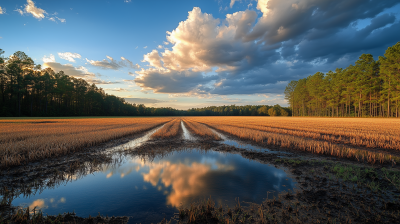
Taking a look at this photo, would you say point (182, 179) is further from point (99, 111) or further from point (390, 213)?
point (99, 111)

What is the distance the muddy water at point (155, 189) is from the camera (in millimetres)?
3812

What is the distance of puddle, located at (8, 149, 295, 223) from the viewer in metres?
3.81

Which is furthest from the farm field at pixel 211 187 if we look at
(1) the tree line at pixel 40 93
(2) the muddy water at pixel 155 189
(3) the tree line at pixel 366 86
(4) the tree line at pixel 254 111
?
(4) the tree line at pixel 254 111

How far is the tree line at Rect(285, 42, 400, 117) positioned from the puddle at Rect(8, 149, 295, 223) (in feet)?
190

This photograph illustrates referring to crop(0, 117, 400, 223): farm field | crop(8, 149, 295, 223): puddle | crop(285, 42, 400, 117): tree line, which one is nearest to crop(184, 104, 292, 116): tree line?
crop(285, 42, 400, 117): tree line

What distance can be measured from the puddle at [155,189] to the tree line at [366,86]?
2282 inches

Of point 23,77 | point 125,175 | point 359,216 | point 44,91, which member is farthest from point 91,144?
point 44,91

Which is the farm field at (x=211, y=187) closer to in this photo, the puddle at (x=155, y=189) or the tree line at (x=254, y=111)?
the puddle at (x=155, y=189)

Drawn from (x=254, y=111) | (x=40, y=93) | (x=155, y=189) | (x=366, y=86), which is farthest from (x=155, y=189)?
(x=254, y=111)

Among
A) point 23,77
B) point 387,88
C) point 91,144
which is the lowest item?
point 91,144

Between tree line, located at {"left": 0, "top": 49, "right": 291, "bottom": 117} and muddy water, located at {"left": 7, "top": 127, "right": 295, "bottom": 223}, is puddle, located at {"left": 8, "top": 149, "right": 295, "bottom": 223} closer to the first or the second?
muddy water, located at {"left": 7, "top": 127, "right": 295, "bottom": 223}

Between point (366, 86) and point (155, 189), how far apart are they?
6953cm

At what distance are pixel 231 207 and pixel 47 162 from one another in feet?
30.4

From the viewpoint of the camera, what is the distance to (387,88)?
4153cm
